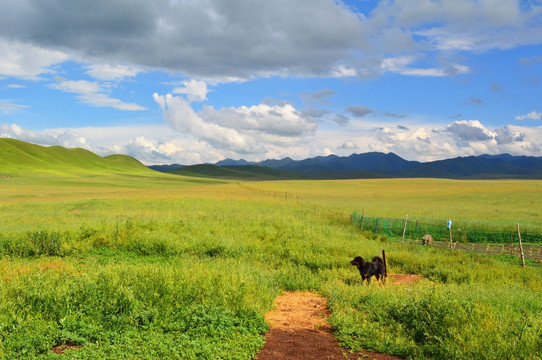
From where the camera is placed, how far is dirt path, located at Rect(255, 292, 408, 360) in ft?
22.9

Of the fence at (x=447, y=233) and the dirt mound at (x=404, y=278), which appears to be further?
Answer: the fence at (x=447, y=233)

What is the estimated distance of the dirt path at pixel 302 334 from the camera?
6992 millimetres

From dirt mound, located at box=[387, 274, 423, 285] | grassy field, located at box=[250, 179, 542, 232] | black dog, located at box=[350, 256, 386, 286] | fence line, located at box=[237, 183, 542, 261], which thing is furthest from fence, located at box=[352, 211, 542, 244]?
black dog, located at box=[350, 256, 386, 286]

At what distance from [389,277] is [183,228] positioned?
11920mm

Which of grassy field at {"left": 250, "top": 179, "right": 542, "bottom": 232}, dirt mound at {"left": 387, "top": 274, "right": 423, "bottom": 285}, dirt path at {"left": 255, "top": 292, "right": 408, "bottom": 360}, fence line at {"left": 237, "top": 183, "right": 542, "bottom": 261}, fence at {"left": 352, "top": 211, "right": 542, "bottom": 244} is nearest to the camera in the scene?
dirt path at {"left": 255, "top": 292, "right": 408, "bottom": 360}

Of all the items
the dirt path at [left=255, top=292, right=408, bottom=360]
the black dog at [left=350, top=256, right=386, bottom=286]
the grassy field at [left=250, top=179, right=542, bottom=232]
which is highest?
the black dog at [left=350, top=256, right=386, bottom=286]

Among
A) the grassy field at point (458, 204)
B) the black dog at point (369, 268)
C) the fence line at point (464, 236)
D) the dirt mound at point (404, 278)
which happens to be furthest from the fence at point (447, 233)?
the black dog at point (369, 268)

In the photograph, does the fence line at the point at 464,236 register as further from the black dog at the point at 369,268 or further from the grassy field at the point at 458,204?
the black dog at the point at 369,268

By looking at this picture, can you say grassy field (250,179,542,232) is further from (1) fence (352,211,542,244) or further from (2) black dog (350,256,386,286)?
(2) black dog (350,256,386,286)

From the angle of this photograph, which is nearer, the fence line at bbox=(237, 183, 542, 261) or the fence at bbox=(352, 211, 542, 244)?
the fence line at bbox=(237, 183, 542, 261)

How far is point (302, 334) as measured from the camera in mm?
8219

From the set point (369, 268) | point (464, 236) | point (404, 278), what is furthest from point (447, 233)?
point (369, 268)

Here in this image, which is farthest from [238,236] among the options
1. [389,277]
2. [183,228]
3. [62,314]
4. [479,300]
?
[479,300]

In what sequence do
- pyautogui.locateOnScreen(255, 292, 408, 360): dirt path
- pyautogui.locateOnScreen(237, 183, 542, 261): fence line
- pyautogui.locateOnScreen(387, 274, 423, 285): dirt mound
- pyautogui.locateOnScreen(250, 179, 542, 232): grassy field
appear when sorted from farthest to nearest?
pyautogui.locateOnScreen(250, 179, 542, 232): grassy field → pyautogui.locateOnScreen(237, 183, 542, 261): fence line → pyautogui.locateOnScreen(387, 274, 423, 285): dirt mound → pyautogui.locateOnScreen(255, 292, 408, 360): dirt path
